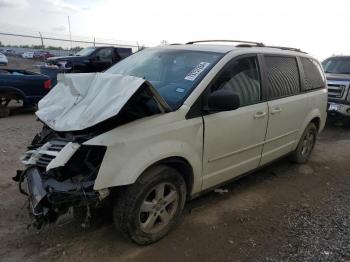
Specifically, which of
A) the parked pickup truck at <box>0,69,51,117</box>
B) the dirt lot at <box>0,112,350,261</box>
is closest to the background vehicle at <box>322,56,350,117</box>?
the dirt lot at <box>0,112,350,261</box>

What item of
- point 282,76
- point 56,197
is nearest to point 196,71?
point 282,76

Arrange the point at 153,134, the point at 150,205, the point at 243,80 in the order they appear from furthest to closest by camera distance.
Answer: the point at 243,80 → the point at 150,205 → the point at 153,134

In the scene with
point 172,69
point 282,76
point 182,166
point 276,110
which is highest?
point 172,69

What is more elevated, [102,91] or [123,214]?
[102,91]

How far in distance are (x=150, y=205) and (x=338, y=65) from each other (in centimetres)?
972

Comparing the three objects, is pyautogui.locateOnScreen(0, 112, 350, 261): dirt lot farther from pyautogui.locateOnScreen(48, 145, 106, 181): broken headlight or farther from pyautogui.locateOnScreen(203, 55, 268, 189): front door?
pyautogui.locateOnScreen(48, 145, 106, 181): broken headlight

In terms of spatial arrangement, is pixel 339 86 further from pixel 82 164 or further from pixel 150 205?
pixel 82 164

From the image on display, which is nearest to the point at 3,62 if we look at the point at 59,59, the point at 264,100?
the point at 59,59

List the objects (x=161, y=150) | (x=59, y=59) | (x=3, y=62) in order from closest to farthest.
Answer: (x=161, y=150)
(x=59, y=59)
(x=3, y=62)

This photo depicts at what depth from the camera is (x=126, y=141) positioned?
9.89 feet

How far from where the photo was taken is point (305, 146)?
239 inches

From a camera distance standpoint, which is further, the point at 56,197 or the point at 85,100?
the point at 85,100

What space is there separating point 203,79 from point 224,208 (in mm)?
1618

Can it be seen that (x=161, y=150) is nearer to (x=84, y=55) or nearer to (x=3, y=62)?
(x=84, y=55)
